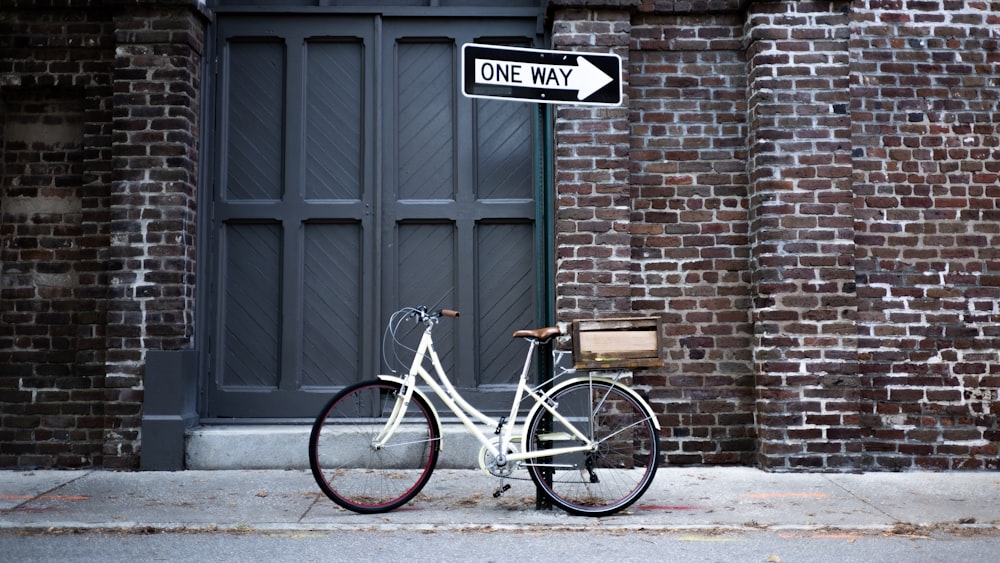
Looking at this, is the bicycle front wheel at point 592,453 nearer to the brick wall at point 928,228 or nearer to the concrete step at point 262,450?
the concrete step at point 262,450

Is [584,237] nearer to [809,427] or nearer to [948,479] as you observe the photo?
[809,427]

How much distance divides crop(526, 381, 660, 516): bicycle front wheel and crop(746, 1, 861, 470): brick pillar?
133cm

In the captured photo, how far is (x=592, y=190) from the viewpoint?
6.76 m

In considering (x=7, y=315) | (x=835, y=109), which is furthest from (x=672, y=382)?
(x=7, y=315)

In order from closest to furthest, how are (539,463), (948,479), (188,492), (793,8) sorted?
(539,463)
(188,492)
(948,479)
(793,8)

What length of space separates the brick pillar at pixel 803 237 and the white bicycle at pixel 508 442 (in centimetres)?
134

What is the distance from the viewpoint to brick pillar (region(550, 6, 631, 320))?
6.70 metres

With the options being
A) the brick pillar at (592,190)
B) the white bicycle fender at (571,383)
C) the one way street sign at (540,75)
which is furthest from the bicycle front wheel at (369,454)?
the one way street sign at (540,75)

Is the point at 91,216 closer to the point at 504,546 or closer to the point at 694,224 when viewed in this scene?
the point at 504,546

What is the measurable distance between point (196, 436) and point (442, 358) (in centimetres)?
181

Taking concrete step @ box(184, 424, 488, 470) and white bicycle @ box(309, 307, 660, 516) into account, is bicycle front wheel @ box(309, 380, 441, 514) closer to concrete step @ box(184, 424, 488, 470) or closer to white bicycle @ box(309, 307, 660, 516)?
white bicycle @ box(309, 307, 660, 516)

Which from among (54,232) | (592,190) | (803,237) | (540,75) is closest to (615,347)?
(540,75)

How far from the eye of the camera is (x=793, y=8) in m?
6.82

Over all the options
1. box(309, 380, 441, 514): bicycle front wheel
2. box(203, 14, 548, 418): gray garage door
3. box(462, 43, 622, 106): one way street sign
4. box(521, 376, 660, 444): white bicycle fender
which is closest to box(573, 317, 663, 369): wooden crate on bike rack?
box(521, 376, 660, 444): white bicycle fender
